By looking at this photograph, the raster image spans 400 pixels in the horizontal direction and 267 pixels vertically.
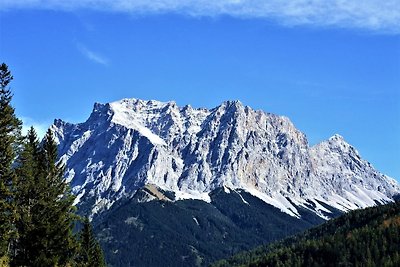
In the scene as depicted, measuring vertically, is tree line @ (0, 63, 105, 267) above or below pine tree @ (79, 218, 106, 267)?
below

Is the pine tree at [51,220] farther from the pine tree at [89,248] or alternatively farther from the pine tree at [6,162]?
the pine tree at [89,248]

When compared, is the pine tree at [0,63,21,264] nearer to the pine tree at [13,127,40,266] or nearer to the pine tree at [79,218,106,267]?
the pine tree at [13,127,40,266]

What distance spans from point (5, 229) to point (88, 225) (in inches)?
1649

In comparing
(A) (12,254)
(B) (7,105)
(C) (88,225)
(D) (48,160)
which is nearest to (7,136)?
(B) (7,105)

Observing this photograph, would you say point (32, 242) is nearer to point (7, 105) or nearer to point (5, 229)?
point (5, 229)

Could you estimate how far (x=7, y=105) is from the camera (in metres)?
51.1

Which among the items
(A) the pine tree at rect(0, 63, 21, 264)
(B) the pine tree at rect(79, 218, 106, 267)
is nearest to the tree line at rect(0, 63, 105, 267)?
(A) the pine tree at rect(0, 63, 21, 264)

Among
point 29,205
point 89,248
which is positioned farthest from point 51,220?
point 89,248

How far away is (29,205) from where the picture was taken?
169 feet

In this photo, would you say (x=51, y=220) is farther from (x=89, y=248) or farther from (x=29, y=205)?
(x=89, y=248)

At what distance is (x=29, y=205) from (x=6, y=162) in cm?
470

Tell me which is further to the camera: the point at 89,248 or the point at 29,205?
the point at 89,248

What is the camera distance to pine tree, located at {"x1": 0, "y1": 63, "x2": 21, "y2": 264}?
46094mm

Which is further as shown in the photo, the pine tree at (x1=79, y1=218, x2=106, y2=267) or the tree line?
the pine tree at (x1=79, y1=218, x2=106, y2=267)
